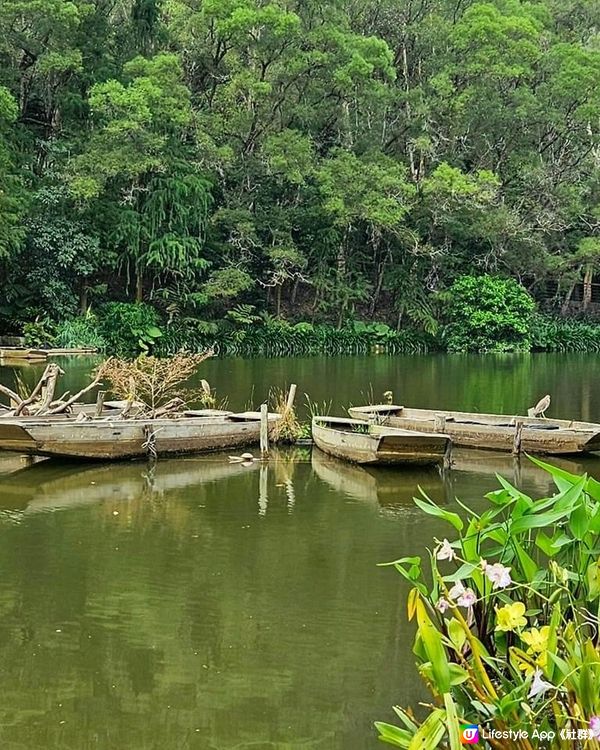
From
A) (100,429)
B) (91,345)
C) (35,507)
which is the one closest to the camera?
(35,507)

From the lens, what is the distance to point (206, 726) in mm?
5105

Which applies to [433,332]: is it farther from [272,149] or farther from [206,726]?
[206,726]

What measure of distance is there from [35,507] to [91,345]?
2076cm

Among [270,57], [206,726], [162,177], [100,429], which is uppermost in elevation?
[270,57]

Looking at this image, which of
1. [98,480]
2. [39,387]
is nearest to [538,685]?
[98,480]

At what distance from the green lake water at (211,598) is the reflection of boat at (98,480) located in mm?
38

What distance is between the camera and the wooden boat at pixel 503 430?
13773 millimetres

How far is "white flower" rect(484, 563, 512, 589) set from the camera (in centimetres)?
331

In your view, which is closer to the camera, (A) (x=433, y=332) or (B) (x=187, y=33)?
(B) (x=187, y=33)

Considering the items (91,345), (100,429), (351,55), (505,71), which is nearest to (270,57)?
(351,55)

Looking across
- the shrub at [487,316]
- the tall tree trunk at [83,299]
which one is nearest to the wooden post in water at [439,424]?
the tall tree trunk at [83,299]

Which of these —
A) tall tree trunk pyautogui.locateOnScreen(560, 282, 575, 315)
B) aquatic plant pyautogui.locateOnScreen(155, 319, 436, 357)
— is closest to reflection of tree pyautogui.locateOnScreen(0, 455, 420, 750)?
aquatic plant pyautogui.locateOnScreen(155, 319, 436, 357)

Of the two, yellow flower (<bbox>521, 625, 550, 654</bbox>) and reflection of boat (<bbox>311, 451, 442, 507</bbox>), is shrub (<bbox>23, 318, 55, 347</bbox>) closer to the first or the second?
reflection of boat (<bbox>311, 451, 442, 507</bbox>)
